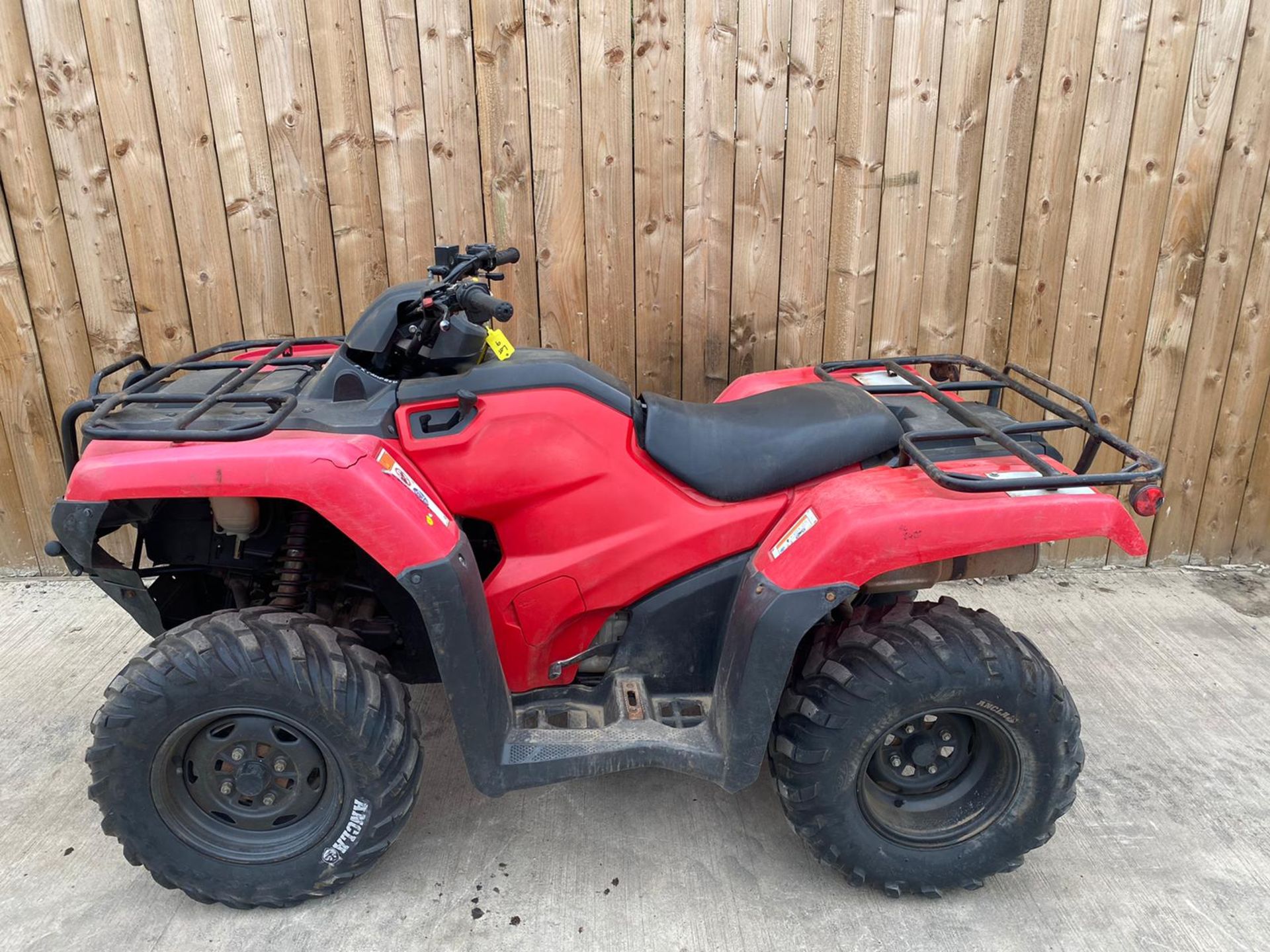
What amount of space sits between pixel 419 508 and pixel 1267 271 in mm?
3627

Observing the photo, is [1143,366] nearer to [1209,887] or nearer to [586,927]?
[1209,887]

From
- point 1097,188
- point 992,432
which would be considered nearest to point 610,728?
point 992,432

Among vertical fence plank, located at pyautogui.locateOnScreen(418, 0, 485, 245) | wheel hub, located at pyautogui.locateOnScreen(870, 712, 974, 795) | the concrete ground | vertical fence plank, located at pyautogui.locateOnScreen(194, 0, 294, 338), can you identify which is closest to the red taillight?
wheel hub, located at pyautogui.locateOnScreen(870, 712, 974, 795)

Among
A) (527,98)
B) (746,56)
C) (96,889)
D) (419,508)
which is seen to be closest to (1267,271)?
(746,56)

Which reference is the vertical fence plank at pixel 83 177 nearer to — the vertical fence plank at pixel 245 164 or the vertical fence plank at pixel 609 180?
the vertical fence plank at pixel 245 164

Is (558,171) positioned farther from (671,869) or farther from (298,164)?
(671,869)

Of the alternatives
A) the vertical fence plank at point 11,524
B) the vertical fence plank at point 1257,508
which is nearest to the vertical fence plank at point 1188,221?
the vertical fence plank at point 1257,508

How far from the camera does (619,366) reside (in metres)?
3.83

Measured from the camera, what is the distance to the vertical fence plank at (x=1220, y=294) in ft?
11.8

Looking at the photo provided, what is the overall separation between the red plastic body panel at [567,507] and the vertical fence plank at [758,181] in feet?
4.95

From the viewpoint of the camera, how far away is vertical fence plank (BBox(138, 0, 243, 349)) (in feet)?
11.1

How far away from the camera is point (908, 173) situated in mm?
3641

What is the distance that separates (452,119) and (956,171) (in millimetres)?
1969

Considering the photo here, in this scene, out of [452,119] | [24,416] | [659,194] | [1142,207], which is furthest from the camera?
[24,416]
